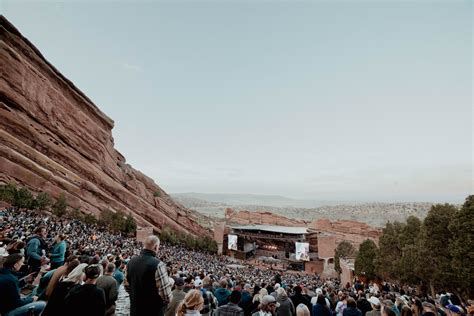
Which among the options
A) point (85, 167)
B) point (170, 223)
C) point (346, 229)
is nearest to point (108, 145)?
point (85, 167)

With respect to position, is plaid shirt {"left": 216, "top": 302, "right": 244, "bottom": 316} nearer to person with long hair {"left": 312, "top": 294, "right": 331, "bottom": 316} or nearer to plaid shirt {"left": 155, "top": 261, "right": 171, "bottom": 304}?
plaid shirt {"left": 155, "top": 261, "right": 171, "bottom": 304}

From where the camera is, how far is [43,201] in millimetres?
26375

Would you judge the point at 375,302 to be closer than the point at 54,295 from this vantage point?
No

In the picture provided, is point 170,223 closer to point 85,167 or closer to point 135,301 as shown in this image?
point 85,167

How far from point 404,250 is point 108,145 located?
45073 millimetres

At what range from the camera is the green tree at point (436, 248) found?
47.5 feet

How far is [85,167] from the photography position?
35719mm

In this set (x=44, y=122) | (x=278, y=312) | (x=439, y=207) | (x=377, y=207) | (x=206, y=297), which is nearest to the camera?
(x=278, y=312)

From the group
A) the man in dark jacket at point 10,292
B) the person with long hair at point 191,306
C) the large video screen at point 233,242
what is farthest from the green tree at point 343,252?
the man in dark jacket at point 10,292

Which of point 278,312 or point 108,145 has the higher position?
point 108,145

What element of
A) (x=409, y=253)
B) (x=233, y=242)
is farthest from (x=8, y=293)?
(x=233, y=242)

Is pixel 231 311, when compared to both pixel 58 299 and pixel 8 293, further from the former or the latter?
pixel 8 293

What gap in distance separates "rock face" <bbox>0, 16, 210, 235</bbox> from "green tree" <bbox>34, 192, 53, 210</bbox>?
239 cm

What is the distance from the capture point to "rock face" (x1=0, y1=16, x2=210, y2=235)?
29.1 meters
